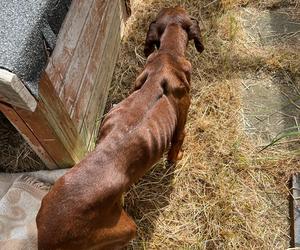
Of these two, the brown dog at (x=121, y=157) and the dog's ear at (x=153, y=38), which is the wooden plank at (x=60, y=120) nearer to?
the brown dog at (x=121, y=157)

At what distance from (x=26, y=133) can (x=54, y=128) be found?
0.66 feet

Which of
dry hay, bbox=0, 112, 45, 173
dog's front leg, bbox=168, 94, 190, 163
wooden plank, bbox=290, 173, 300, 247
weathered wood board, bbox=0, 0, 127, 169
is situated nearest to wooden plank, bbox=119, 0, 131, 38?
weathered wood board, bbox=0, 0, 127, 169

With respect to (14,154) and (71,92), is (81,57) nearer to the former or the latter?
(71,92)

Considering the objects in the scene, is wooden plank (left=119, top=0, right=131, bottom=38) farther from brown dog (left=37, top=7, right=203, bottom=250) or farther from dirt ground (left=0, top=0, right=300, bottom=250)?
brown dog (left=37, top=7, right=203, bottom=250)

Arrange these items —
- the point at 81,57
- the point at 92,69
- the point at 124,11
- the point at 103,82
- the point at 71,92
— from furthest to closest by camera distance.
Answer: the point at 124,11, the point at 103,82, the point at 92,69, the point at 81,57, the point at 71,92

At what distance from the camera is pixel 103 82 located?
3529 millimetres

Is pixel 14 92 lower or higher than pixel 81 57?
higher

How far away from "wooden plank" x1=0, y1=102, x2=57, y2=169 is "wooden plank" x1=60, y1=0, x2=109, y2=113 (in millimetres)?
292

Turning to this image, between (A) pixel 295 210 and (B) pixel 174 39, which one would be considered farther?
(B) pixel 174 39

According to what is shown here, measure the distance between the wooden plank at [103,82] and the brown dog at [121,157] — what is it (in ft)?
1.61

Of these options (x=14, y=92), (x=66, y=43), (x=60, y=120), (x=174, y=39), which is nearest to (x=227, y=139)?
(x=174, y=39)

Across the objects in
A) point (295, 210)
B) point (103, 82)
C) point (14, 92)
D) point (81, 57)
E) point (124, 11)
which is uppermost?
point (14, 92)

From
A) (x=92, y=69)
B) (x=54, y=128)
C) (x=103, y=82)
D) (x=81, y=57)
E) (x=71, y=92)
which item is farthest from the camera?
(x=103, y=82)

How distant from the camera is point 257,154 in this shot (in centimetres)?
326
